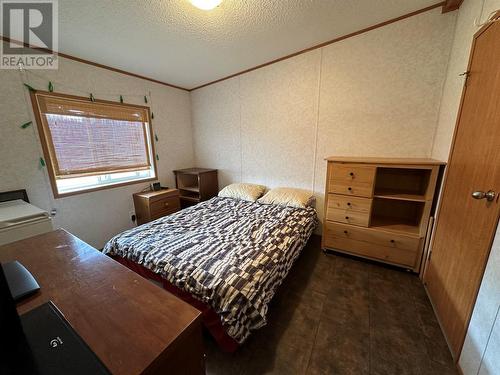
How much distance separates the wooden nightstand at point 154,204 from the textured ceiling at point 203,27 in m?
1.67

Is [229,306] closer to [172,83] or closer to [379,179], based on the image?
[379,179]

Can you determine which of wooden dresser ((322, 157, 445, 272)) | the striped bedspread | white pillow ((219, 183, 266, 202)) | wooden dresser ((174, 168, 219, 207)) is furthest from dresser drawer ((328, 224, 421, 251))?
wooden dresser ((174, 168, 219, 207))

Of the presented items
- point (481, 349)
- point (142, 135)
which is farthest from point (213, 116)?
point (481, 349)

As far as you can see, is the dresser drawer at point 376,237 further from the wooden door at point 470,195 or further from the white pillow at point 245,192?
the white pillow at point 245,192

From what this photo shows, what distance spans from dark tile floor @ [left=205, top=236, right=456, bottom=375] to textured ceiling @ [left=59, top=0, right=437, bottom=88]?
2423 millimetres

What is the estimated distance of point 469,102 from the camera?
1344 mm

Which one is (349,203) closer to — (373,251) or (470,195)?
(373,251)

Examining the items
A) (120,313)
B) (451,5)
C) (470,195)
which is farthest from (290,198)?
(451,5)

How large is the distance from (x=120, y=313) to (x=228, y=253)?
897 millimetres

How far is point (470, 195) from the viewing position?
1.23 m

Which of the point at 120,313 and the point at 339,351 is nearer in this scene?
the point at 120,313

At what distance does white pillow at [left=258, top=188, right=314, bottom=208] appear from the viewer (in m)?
2.47

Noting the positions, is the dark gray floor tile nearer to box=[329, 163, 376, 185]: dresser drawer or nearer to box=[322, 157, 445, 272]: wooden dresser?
box=[322, 157, 445, 272]: wooden dresser

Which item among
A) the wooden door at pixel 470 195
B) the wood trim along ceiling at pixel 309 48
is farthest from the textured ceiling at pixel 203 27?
the wooden door at pixel 470 195
